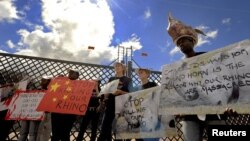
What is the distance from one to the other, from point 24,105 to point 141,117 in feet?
8.79

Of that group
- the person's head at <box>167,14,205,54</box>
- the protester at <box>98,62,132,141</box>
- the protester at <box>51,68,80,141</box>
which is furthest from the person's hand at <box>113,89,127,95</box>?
the person's head at <box>167,14,205,54</box>

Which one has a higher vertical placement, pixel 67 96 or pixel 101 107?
pixel 67 96

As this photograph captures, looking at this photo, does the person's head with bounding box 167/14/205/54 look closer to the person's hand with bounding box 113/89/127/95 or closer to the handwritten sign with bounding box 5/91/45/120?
the person's hand with bounding box 113/89/127/95

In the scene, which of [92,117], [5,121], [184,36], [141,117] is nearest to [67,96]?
[92,117]

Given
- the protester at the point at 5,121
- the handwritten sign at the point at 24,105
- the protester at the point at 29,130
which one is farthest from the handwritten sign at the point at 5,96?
the protester at the point at 29,130

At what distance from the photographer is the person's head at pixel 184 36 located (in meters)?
3.19

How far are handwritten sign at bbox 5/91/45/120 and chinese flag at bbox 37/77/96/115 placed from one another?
453mm

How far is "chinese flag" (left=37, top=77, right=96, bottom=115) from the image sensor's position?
501cm

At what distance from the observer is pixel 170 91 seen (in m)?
3.44

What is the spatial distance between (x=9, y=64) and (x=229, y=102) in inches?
256

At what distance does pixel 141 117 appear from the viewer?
453cm

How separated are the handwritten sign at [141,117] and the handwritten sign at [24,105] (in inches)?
70.4

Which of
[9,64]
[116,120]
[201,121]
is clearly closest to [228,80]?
[201,121]

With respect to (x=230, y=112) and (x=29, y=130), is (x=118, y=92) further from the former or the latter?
(x=230, y=112)
